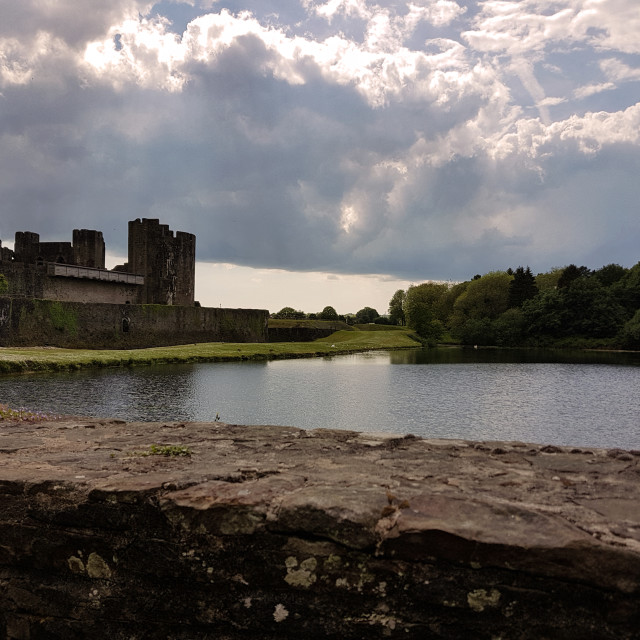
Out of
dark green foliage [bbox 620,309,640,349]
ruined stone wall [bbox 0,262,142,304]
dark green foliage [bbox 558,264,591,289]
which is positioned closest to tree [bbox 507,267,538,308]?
dark green foliage [bbox 558,264,591,289]

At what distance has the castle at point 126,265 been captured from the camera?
173 feet

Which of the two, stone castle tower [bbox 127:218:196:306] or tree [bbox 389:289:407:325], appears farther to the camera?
tree [bbox 389:289:407:325]

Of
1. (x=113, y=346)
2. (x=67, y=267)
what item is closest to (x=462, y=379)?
(x=113, y=346)

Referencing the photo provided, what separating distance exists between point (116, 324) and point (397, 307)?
289 feet

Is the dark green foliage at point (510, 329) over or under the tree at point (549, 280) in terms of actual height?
under

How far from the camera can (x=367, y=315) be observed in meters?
161

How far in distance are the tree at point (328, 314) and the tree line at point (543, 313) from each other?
44.3 ft

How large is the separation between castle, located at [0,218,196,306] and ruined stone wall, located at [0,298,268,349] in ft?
14.4

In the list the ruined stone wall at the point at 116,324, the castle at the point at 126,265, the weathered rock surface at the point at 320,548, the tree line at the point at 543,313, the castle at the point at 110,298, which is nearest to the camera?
the weathered rock surface at the point at 320,548

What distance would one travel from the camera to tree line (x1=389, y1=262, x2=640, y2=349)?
8825 cm

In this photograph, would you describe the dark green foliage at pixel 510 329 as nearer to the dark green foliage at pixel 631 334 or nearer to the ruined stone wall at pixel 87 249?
the dark green foliage at pixel 631 334

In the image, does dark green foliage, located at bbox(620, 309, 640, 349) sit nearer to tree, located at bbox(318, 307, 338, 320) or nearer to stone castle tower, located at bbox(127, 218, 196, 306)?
tree, located at bbox(318, 307, 338, 320)

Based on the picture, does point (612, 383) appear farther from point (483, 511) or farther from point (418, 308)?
point (418, 308)

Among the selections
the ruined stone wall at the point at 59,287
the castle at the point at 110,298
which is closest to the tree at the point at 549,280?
the castle at the point at 110,298
